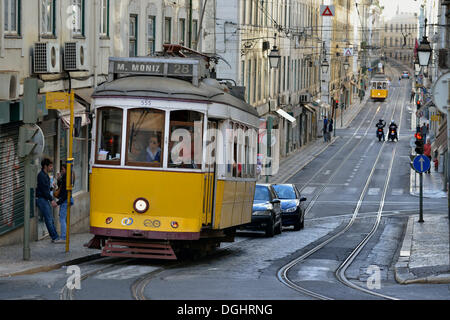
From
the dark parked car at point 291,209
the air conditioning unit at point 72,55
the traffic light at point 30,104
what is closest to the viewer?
the traffic light at point 30,104

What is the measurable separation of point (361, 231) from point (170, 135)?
1687 cm

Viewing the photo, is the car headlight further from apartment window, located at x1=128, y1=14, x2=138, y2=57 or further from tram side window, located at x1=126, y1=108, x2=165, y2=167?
tram side window, located at x1=126, y1=108, x2=165, y2=167

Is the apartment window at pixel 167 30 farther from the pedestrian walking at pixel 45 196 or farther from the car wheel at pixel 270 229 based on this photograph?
the pedestrian walking at pixel 45 196

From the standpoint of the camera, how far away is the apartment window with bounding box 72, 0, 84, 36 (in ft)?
80.0

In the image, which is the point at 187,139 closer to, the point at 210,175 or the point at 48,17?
the point at 210,175

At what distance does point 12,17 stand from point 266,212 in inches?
385

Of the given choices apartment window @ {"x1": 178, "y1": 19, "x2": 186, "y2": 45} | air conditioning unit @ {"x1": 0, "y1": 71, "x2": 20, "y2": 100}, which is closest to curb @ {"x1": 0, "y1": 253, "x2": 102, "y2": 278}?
air conditioning unit @ {"x1": 0, "y1": 71, "x2": 20, "y2": 100}

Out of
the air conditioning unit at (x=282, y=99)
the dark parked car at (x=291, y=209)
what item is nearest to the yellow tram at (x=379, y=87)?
the air conditioning unit at (x=282, y=99)

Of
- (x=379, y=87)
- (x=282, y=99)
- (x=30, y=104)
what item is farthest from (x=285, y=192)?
(x=379, y=87)

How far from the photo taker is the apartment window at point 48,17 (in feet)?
71.8

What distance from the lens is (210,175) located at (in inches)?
A: 672

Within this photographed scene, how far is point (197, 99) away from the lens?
16609 mm

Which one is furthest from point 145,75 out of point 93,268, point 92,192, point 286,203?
point 286,203

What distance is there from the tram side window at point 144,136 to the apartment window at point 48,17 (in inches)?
238
